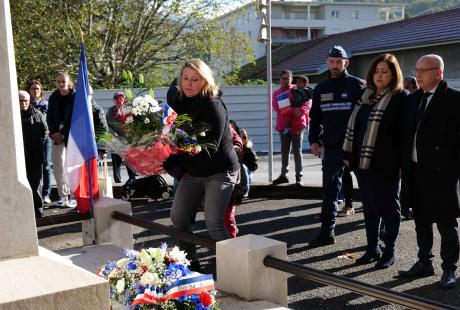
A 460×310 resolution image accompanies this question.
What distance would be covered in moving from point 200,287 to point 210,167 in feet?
5.62

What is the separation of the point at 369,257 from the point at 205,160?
2177 millimetres

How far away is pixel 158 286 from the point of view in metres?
3.14

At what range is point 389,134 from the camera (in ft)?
18.1

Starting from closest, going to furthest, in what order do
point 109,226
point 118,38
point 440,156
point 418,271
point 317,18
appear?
point 440,156 < point 418,271 < point 109,226 < point 118,38 < point 317,18

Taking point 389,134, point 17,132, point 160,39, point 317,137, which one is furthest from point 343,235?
point 160,39

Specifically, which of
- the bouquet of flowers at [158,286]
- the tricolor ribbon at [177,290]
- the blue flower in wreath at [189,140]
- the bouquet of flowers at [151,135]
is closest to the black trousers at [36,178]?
the bouquet of flowers at [151,135]

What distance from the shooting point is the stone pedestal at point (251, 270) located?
13.3 feet

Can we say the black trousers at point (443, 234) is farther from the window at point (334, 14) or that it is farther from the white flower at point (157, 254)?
the window at point (334, 14)

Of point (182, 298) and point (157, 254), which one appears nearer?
point (182, 298)

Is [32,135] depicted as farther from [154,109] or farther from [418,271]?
[418,271]

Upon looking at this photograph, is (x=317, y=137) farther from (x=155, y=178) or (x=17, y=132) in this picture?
(x=17, y=132)

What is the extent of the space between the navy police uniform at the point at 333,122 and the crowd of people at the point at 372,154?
1 centimetres

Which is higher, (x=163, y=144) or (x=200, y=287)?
(x=163, y=144)

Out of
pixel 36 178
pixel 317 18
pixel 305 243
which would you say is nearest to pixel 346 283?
pixel 305 243
